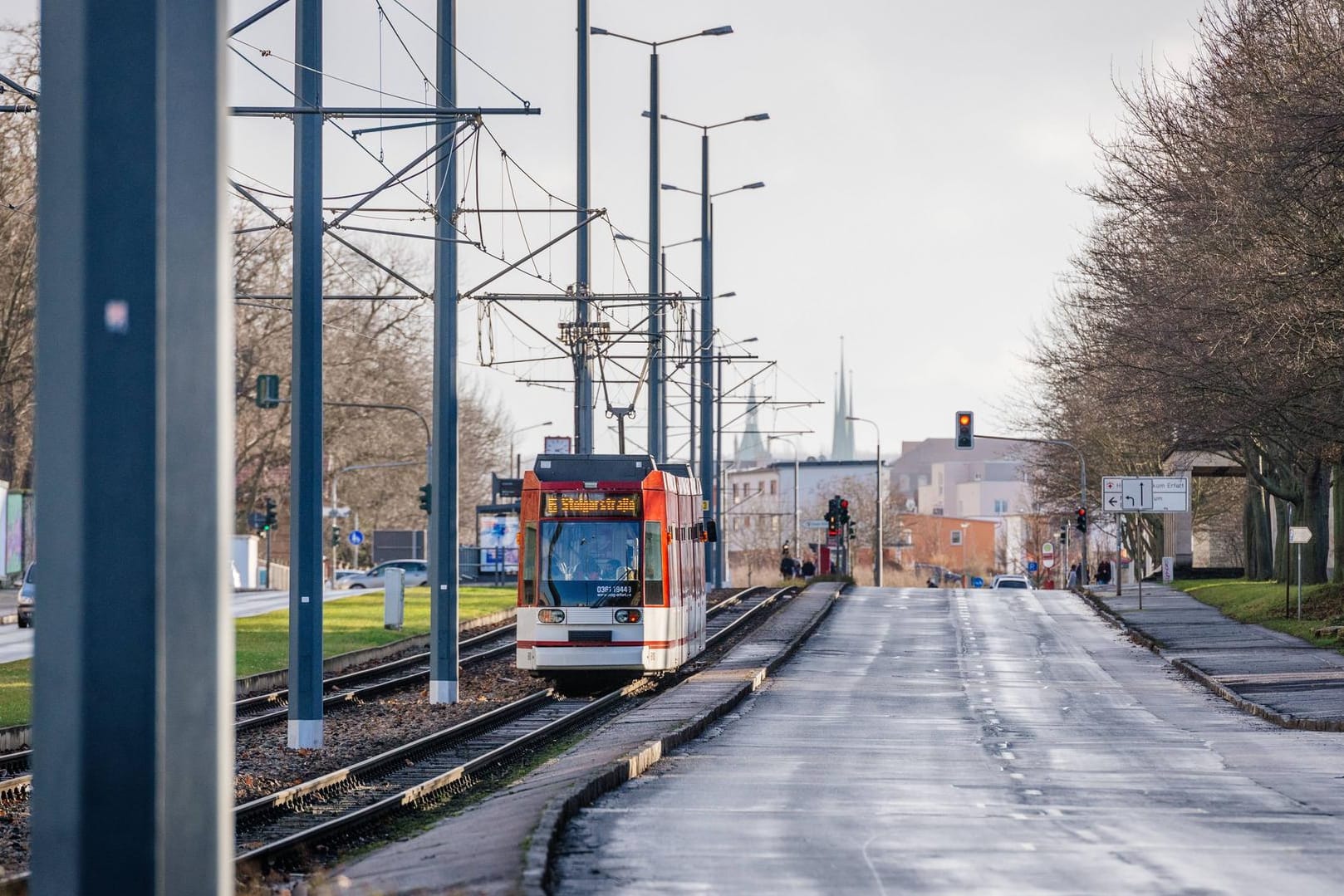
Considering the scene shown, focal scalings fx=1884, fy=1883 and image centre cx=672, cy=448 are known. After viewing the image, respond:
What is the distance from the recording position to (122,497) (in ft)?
18.8

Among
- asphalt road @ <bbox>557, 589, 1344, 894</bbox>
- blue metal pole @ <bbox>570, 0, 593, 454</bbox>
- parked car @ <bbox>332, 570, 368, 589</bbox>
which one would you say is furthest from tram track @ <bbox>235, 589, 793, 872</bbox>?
parked car @ <bbox>332, 570, 368, 589</bbox>

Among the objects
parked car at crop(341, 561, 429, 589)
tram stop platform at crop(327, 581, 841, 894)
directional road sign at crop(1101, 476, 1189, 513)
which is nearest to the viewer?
tram stop platform at crop(327, 581, 841, 894)

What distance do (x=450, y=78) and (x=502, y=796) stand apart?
12583mm

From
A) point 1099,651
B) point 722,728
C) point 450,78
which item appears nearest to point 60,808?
point 722,728

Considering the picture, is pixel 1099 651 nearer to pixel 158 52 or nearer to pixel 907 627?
pixel 907 627

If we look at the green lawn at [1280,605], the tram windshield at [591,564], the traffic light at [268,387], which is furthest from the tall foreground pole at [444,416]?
the green lawn at [1280,605]

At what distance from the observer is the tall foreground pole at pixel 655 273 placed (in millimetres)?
43688

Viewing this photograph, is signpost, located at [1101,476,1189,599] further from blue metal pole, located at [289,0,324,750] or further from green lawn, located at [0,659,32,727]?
blue metal pole, located at [289,0,324,750]

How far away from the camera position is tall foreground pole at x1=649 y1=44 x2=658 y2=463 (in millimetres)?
43688

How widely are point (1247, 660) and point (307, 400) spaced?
860 inches

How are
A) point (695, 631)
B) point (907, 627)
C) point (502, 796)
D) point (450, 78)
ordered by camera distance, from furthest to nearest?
point (907, 627)
point (695, 631)
point (450, 78)
point (502, 796)

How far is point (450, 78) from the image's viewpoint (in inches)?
981

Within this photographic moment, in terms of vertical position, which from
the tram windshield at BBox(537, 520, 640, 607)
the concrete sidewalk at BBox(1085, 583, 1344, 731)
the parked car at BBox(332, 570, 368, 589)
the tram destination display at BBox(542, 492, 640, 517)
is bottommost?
the concrete sidewalk at BBox(1085, 583, 1344, 731)

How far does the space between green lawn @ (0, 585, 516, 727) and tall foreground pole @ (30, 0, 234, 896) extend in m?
17.0
